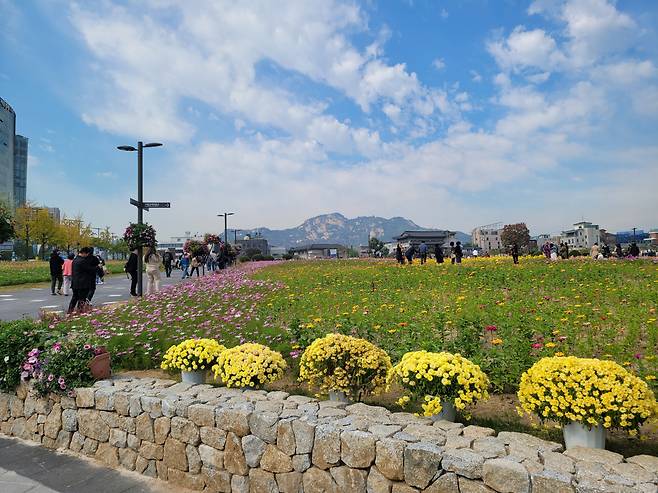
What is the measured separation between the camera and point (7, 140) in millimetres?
104688

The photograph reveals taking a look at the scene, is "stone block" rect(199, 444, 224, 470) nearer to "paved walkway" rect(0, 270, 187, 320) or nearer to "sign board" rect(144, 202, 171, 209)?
"sign board" rect(144, 202, 171, 209)

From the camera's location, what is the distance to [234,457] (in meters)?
3.81

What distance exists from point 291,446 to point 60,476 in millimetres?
2693

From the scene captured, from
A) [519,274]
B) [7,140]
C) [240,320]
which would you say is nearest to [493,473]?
[240,320]

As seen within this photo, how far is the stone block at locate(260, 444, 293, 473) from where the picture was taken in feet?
11.6

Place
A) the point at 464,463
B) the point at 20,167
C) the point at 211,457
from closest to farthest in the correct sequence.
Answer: the point at 464,463 → the point at 211,457 → the point at 20,167

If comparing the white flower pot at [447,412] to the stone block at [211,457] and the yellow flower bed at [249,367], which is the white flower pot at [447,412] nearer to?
the yellow flower bed at [249,367]

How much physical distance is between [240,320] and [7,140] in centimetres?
12633

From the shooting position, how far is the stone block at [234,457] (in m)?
3.78

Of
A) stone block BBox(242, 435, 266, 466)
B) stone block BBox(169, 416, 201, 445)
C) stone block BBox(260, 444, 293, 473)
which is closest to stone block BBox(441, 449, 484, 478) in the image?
stone block BBox(260, 444, 293, 473)

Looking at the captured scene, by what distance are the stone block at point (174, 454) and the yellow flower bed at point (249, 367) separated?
71 centimetres

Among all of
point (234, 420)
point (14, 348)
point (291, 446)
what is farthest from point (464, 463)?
point (14, 348)

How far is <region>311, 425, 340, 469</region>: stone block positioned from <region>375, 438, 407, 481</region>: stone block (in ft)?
1.17

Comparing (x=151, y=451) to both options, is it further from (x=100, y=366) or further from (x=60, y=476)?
(x=100, y=366)
